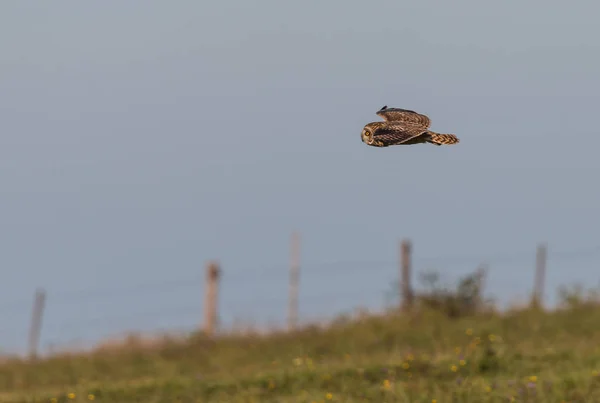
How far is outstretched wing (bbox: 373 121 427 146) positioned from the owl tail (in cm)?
12

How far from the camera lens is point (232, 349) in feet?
61.1

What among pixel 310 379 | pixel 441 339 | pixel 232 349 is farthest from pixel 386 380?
pixel 232 349

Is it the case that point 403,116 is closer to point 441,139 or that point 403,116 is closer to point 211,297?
point 441,139

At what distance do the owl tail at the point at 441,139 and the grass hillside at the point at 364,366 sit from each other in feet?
19.4

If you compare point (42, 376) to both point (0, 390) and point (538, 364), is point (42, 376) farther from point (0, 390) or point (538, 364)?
point (538, 364)

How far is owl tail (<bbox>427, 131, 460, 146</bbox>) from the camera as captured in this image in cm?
541

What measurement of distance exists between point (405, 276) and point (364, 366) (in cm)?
807

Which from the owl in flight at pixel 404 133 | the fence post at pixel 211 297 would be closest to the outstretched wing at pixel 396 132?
the owl in flight at pixel 404 133

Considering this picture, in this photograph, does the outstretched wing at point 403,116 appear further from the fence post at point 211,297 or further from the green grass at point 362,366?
the fence post at point 211,297

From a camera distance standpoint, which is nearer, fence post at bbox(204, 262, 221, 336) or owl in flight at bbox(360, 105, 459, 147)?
owl in flight at bbox(360, 105, 459, 147)

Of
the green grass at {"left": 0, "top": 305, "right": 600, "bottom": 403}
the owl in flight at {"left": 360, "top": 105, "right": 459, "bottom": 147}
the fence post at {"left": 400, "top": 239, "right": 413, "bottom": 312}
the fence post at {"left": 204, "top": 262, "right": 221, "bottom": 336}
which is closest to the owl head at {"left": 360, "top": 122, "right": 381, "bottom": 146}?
the owl in flight at {"left": 360, "top": 105, "right": 459, "bottom": 147}

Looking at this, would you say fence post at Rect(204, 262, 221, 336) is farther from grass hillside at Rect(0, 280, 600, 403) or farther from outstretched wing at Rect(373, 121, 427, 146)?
outstretched wing at Rect(373, 121, 427, 146)

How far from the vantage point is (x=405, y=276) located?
21031 millimetres

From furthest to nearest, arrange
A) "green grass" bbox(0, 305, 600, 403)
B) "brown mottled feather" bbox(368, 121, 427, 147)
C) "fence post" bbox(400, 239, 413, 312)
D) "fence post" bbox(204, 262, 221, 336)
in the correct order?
"fence post" bbox(204, 262, 221, 336) < "fence post" bbox(400, 239, 413, 312) < "green grass" bbox(0, 305, 600, 403) < "brown mottled feather" bbox(368, 121, 427, 147)
